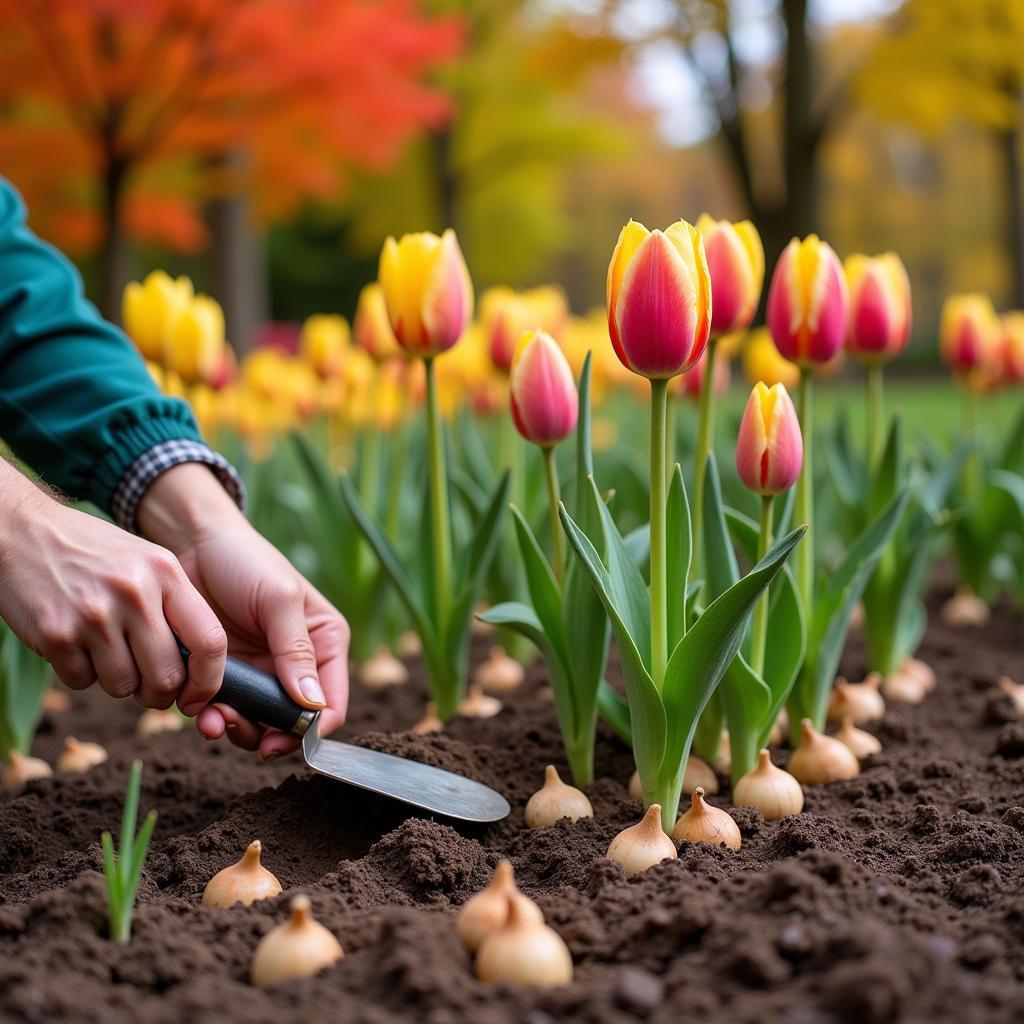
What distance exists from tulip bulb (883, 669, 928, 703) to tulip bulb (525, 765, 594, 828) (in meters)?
0.86

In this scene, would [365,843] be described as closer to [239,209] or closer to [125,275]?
[125,275]

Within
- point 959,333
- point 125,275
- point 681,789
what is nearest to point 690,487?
point 959,333

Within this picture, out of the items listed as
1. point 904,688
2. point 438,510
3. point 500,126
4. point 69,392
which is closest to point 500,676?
point 438,510

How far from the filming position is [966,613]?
2.90 meters

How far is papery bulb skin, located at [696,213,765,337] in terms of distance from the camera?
1.72 metres

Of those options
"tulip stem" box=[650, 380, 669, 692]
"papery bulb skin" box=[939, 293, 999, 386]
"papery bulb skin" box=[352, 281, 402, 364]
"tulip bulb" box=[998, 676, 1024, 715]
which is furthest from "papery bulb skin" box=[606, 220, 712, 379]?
"papery bulb skin" box=[939, 293, 999, 386]

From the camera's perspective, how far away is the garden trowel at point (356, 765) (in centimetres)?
151

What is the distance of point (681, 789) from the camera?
1.61 meters

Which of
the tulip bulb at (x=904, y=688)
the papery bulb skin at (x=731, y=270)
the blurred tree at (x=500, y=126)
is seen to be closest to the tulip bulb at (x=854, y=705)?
the tulip bulb at (x=904, y=688)

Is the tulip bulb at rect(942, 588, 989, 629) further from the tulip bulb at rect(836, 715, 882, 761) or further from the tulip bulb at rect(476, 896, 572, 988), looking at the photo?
the tulip bulb at rect(476, 896, 572, 988)

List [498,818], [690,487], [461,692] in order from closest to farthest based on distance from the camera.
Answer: [498,818], [461,692], [690,487]

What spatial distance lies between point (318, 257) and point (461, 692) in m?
19.9

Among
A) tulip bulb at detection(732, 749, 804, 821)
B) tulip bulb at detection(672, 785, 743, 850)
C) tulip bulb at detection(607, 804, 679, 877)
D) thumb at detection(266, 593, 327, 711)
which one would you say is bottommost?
tulip bulb at detection(732, 749, 804, 821)

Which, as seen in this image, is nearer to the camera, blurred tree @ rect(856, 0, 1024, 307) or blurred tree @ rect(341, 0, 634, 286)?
blurred tree @ rect(856, 0, 1024, 307)
